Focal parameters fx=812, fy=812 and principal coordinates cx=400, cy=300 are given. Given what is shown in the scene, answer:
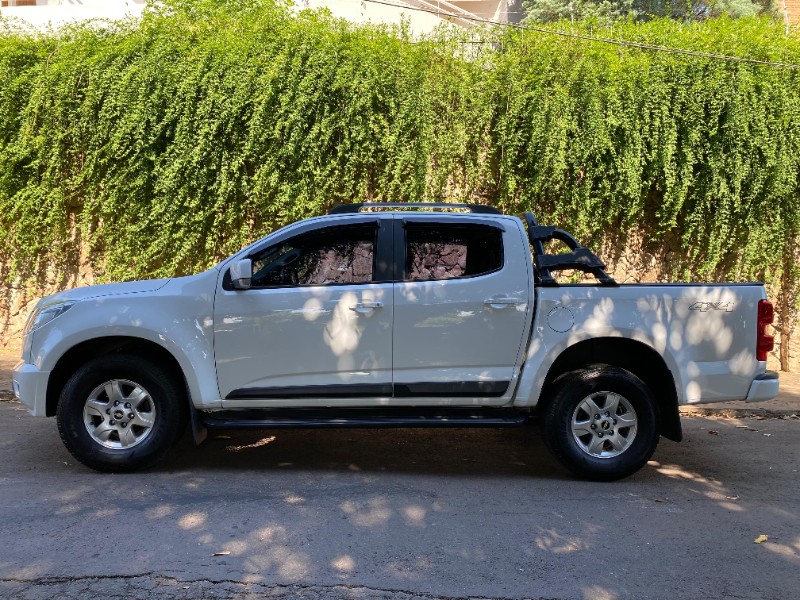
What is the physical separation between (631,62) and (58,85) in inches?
299

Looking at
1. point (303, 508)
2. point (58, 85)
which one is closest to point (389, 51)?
point (58, 85)

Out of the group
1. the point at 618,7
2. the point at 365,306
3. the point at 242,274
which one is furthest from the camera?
the point at 618,7

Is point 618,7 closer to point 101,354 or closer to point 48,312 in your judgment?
point 101,354

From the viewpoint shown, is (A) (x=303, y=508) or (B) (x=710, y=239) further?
(B) (x=710, y=239)

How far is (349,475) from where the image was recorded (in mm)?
6176

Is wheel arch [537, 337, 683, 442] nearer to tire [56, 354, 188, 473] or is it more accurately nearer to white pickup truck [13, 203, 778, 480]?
white pickup truck [13, 203, 778, 480]

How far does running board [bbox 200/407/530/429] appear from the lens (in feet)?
19.7

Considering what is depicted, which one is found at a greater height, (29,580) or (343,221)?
(343,221)

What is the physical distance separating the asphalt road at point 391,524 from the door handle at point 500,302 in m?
1.33

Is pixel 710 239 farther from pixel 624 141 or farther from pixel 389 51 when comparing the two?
pixel 389 51

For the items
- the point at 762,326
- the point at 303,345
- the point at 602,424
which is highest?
the point at 762,326

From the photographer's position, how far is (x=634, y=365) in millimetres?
6398

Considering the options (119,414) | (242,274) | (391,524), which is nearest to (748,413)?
(391,524)

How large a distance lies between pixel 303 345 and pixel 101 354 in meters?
1.61
